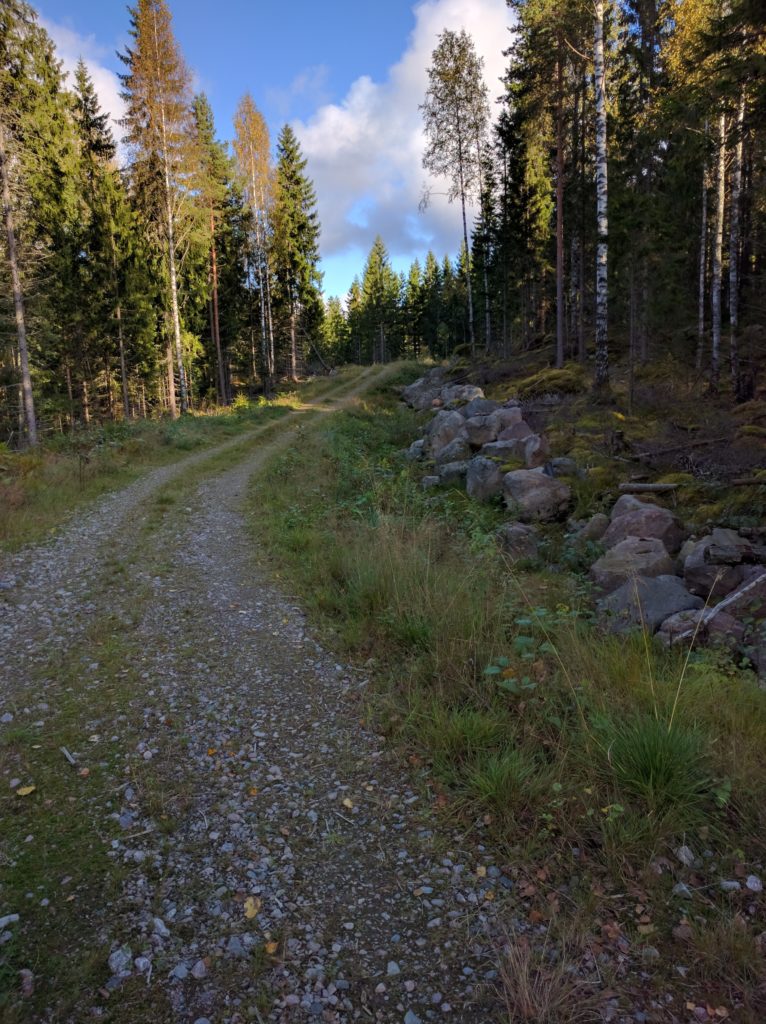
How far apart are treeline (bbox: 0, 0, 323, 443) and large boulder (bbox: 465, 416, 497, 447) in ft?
44.9

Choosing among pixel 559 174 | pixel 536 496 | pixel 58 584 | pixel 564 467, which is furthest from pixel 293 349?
pixel 58 584

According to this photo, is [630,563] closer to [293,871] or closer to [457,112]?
[293,871]

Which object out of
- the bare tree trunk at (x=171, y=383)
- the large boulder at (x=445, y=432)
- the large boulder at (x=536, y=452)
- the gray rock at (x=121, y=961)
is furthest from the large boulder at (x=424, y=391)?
the gray rock at (x=121, y=961)

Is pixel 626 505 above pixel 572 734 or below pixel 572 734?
above

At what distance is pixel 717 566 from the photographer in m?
6.16

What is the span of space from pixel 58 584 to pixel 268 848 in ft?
17.1

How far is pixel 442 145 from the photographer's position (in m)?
28.2

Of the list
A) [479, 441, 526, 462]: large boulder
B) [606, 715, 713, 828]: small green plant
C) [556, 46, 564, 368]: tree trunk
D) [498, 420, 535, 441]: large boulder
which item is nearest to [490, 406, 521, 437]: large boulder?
[498, 420, 535, 441]: large boulder

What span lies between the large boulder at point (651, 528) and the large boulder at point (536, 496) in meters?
1.88

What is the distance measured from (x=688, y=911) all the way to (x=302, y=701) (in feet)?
9.06

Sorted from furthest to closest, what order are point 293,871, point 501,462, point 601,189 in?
point 601,189, point 501,462, point 293,871

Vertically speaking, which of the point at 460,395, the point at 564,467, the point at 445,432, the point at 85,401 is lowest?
the point at 564,467

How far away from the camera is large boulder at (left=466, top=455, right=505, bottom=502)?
11.2m

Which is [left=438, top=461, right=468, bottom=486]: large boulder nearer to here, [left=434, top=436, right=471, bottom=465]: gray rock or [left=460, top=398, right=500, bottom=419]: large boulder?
[left=434, top=436, right=471, bottom=465]: gray rock
